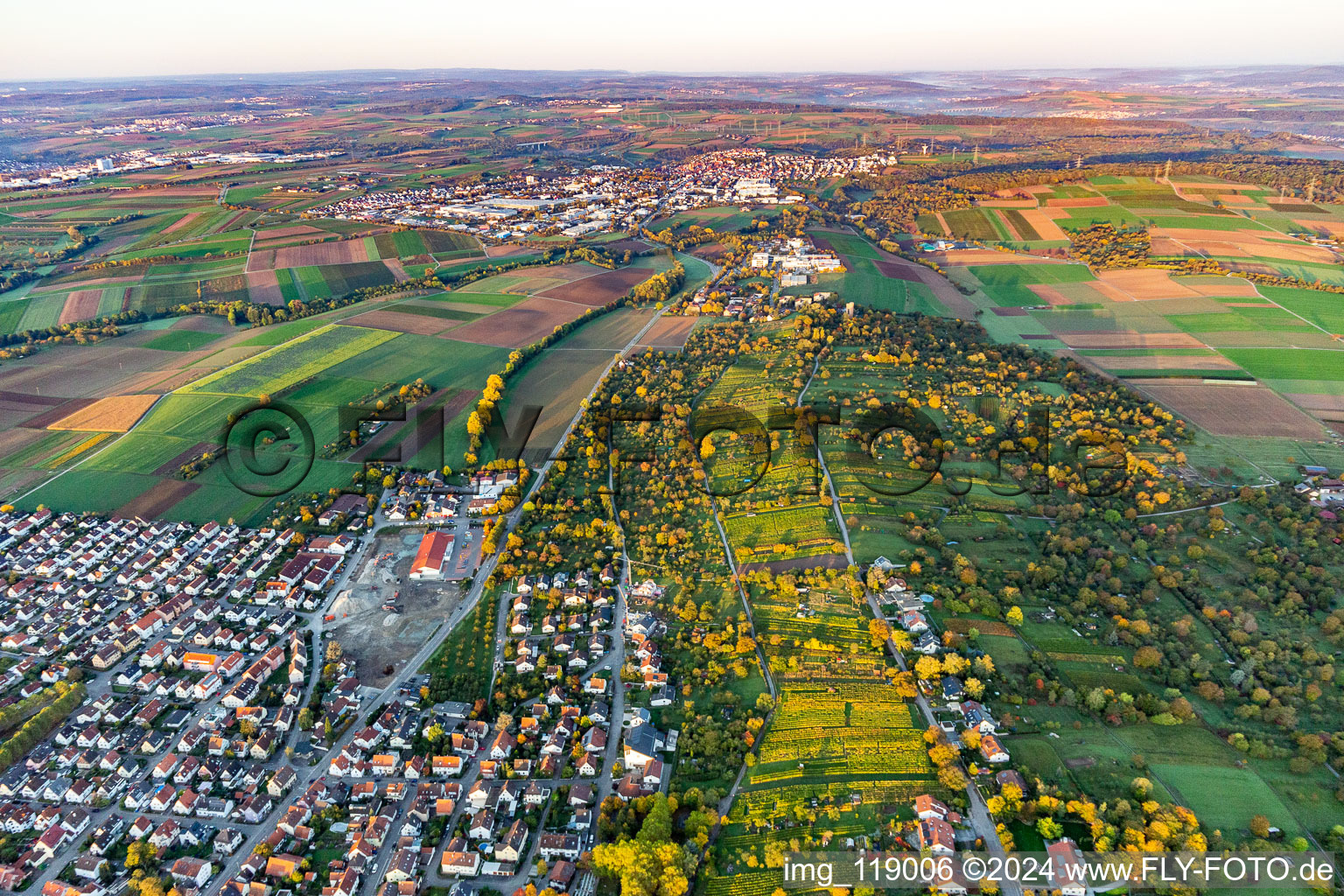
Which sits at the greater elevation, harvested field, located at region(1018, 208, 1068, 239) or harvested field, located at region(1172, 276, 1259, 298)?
harvested field, located at region(1018, 208, 1068, 239)

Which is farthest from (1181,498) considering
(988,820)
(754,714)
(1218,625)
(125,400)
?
(125,400)

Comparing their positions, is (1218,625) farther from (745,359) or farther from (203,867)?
(203,867)

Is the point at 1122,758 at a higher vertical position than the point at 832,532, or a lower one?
lower

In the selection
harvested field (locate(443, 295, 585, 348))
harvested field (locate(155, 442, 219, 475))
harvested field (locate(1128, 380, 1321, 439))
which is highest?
harvested field (locate(443, 295, 585, 348))

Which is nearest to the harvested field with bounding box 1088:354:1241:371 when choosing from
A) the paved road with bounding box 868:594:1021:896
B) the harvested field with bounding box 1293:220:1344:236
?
the paved road with bounding box 868:594:1021:896

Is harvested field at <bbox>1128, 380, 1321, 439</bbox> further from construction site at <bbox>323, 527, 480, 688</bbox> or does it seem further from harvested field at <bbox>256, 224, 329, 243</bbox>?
harvested field at <bbox>256, 224, 329, 243</bbox>

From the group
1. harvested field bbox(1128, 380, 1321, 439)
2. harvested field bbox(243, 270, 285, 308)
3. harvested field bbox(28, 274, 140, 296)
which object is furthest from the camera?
harvested field bbox(28, 274, 140, 296)
